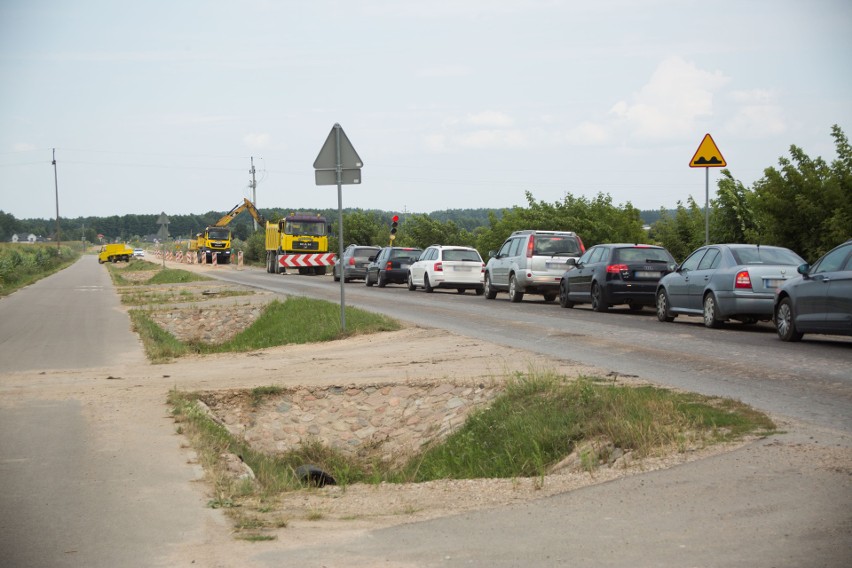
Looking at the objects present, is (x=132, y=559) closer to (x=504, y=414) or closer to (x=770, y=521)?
(x=770, y=521)

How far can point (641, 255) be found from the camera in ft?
72.3

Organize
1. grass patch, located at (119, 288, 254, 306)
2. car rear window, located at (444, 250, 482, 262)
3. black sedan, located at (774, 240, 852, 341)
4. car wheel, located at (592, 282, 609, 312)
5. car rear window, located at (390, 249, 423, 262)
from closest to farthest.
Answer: black sedan, located at (774, 240, 852, 341), car wheel, located at (592, 282, 609, 312), grass patch, located at (119, 288, 254, 306), car rear window, located at (444, 250, 482, 262), car rear window, located at (390, 249, 423, 262)

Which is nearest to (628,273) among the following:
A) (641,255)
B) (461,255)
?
(641,255)

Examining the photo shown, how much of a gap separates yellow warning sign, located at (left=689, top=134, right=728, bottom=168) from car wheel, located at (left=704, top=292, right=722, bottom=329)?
150 inches

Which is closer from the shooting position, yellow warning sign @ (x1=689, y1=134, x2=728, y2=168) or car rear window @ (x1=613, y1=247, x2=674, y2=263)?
yellow warning sign @ (x1=689, y1=134, x2=728, y2=168)

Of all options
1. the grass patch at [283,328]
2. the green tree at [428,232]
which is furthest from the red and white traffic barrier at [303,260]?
the grass patch at [283,328]

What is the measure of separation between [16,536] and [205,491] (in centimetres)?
130

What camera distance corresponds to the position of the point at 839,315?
13.5 m

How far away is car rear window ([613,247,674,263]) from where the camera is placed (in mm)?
21922

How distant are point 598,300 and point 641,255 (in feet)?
4.45

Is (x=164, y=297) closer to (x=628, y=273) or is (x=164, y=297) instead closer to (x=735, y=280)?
(x=628, y=273)

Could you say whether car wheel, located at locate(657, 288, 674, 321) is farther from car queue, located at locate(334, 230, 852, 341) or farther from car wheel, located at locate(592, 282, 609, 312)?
car wheel, located at locate(592, 282, 609, 312)

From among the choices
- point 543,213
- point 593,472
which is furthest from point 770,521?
point 543,213

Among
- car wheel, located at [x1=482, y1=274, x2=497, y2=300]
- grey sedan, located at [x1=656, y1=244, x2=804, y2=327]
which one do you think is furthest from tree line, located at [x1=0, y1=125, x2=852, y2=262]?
car wheel, located at [x1=482, y1=274, x2=497, y2=300]
